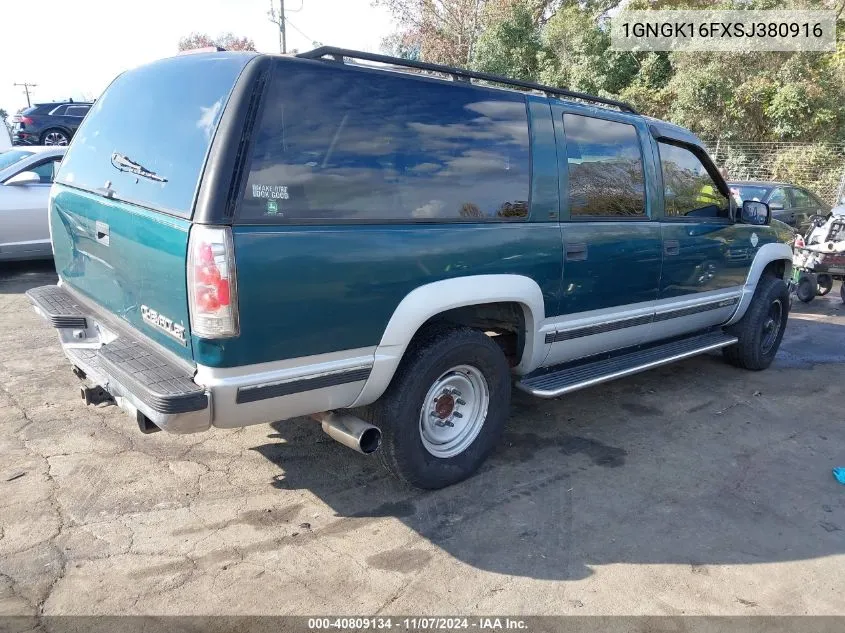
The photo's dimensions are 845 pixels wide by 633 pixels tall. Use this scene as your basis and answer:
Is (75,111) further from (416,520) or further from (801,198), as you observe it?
(416,520)

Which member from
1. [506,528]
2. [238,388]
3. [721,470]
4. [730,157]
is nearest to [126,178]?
[238,388]

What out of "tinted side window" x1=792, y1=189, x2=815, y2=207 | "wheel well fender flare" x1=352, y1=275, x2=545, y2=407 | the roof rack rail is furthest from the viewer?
"tinted side window" x1=792, y1=189, x2=815, y2=207

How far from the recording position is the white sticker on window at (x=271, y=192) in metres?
2.69

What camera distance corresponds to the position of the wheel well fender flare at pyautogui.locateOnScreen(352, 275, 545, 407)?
10.2ft

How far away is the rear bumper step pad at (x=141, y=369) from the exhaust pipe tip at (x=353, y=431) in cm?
73

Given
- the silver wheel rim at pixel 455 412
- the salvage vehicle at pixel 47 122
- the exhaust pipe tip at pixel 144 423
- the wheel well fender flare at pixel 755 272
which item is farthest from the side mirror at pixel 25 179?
the salvage vehicle at pixel 47 122

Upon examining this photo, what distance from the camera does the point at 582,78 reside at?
21375 millimetres

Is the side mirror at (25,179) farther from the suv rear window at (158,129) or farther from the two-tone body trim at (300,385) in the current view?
the two-tone body trim at (300,385)

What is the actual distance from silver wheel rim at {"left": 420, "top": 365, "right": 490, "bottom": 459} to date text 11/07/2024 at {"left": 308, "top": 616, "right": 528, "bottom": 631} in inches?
40.4

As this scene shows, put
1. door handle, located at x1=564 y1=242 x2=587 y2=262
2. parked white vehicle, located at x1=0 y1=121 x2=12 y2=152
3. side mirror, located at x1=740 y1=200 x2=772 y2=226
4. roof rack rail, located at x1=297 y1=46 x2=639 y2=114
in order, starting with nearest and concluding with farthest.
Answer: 1. roof rack rail, located at x1=297 y1=46 x2=639 y2=114
2. door handle, located at x1=564 y1=242 x2=587 y2=262
3. side mirror, located at x1=740 y1=200 x2=772 y2=226
4. parked white vehicle, located at x1=0 y1=121 x2=12 y2=152

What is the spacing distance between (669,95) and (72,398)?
1923cm

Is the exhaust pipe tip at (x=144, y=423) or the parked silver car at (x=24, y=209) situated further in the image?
the parked silver car at (x=24, y=209)

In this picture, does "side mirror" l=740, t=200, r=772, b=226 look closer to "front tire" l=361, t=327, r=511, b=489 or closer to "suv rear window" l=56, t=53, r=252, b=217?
"front tire" l=361, t=327, r=511, b=489

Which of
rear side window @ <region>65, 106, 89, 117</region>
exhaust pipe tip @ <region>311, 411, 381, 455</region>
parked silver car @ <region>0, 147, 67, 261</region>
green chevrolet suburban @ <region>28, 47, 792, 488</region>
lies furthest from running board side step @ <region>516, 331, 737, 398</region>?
rear side window @ <region>65, 106, 89, 117</region>
